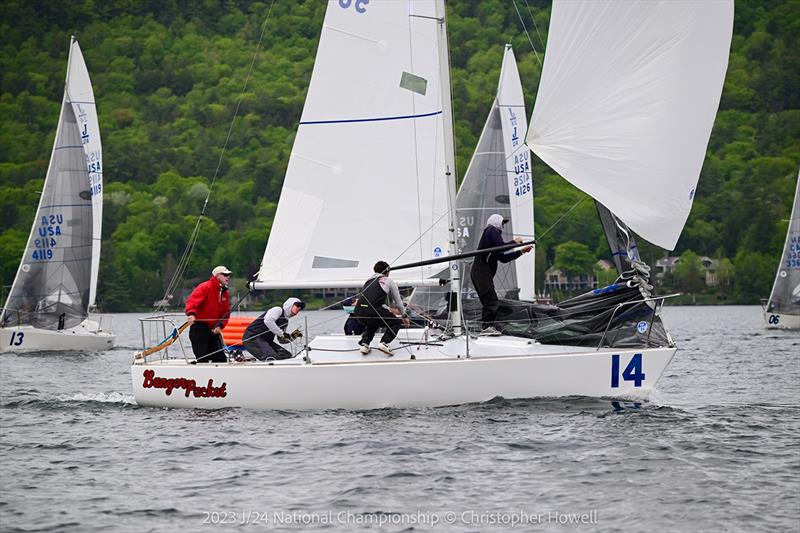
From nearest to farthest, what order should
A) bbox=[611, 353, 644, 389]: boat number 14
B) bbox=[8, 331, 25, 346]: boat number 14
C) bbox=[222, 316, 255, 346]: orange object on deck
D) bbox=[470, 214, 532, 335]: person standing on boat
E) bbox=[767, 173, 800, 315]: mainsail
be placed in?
bbox=[611, 353, 644, 389]: boat number 14, bbox=[470, 214, 532, 335]: person standing on boat, bbox=[222, 316, 255, 346]: orange object on deck, bbox=[8, 331, 25, 346]: boat number 14, bbox=[767, 173, 800, 315]: mainsail

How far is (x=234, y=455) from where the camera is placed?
463 inches

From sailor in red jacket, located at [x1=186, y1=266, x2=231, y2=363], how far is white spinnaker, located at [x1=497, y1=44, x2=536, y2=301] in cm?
1472

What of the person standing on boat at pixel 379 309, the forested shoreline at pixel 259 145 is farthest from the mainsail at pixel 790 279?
the person standing on boat at pixel 379 309

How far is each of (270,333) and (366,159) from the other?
8.33 ft

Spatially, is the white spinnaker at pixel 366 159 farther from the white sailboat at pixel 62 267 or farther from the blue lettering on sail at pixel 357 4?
the white sailboat at pixel 62 267

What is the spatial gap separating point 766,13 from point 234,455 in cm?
14963

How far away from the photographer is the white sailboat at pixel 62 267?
3098cm

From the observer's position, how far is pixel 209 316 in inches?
579

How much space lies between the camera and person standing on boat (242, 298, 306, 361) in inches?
583

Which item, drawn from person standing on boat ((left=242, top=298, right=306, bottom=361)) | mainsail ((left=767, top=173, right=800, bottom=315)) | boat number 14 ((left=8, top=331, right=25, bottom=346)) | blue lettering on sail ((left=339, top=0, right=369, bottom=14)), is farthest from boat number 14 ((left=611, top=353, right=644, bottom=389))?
mainsail ((left=767, top=173, right=800, bottom=315))

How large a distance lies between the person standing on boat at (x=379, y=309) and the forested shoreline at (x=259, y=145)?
4986 centimetres

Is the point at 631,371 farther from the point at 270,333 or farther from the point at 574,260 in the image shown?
the point at 574,260

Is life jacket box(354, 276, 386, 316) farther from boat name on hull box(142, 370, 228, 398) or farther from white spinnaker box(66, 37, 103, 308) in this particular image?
white spinnaker box(66, 37, 103, 308)

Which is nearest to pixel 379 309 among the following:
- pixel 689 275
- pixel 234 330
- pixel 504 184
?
pixel 234 330
